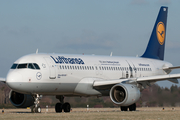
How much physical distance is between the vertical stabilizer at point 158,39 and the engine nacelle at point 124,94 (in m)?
10.1

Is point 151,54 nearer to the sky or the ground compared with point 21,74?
nearer to the sky

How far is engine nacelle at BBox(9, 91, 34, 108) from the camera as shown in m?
27.7

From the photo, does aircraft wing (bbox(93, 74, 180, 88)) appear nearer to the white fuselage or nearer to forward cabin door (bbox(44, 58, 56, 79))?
the white fuselage

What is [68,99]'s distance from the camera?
3216 cm

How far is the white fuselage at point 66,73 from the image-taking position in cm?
2358

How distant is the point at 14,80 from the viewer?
22891 millimetres

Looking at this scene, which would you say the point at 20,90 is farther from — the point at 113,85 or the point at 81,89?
the point at 113,85

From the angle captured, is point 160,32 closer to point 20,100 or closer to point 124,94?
point 124,94

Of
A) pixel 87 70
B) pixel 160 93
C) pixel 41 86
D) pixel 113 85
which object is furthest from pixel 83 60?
pixel 160 93

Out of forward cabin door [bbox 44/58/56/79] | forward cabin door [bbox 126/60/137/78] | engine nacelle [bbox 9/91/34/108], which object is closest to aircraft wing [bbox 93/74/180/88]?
forward cabin door [bbox 44/58/56/79]

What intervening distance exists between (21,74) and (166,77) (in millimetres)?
10335

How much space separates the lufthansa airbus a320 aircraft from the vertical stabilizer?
2977mm

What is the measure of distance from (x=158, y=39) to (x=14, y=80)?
18.0 m

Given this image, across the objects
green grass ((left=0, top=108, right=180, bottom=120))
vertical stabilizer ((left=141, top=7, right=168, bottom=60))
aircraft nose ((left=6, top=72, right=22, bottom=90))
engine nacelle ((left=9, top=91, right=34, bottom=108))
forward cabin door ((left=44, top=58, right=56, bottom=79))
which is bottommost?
green grass ((left=0, top=108, right=180, bottom=120))
